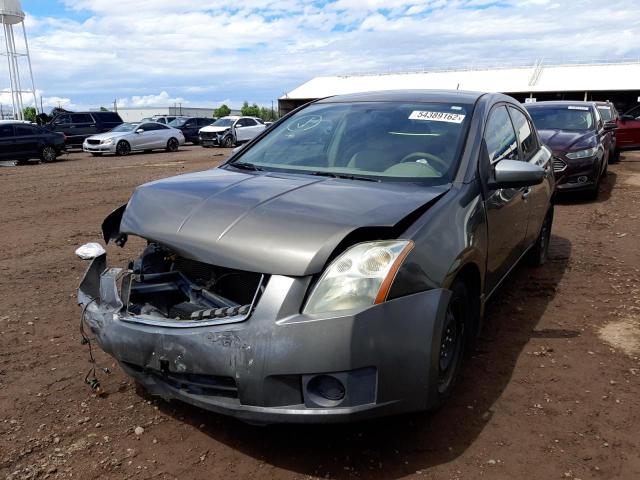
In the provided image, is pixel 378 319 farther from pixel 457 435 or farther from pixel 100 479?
pixel 100 479

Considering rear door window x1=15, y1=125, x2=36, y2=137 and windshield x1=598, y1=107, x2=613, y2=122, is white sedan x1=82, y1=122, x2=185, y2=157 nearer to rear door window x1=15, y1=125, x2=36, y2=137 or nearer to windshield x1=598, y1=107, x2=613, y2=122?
rear door window x1=15, y1=125, x2=36, y2=137

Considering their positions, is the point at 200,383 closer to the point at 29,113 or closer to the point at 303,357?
the point at 303,357

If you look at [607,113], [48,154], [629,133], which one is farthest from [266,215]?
[48,154]

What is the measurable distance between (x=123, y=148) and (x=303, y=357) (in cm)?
2179

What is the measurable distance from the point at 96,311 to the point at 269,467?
1.14 metres

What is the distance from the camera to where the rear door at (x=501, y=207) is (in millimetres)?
3371

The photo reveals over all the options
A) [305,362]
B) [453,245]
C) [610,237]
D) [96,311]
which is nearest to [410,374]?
[305,362]

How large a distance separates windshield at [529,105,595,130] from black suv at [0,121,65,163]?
16130 mm

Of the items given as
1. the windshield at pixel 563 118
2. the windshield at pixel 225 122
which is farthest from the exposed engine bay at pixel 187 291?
the windshield at pixel 225 122

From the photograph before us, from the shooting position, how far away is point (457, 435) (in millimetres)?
2729

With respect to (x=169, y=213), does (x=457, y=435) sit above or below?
below

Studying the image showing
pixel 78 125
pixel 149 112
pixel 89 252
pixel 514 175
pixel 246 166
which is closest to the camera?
pixel 89 252

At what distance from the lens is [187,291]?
2.80 m

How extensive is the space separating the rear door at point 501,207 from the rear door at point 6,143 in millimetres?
18170
